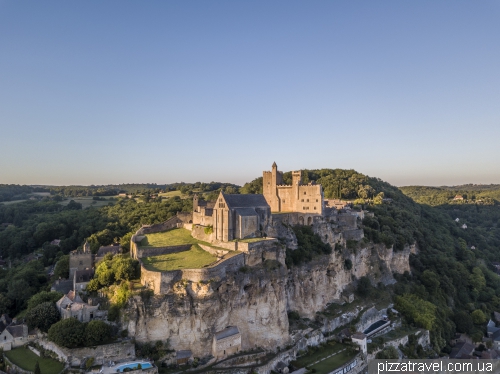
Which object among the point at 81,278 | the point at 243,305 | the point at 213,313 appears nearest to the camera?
the point at 213,313

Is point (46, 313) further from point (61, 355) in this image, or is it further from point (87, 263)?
point (87, 263)

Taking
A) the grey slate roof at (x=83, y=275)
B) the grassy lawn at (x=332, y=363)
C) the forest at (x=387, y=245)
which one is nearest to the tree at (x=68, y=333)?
the grey slate roof at (x=83, y=275)

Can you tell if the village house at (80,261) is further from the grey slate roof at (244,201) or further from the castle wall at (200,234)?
the grey slate roof at (244,201)

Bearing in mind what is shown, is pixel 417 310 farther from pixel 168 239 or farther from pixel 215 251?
pixel 168 239

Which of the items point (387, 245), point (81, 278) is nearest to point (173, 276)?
point (81, 278)

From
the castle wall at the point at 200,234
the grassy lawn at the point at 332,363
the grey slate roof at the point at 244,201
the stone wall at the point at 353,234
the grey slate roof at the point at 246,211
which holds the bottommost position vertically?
the grassy lawn at the point at 332,363

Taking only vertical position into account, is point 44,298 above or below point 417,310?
above
